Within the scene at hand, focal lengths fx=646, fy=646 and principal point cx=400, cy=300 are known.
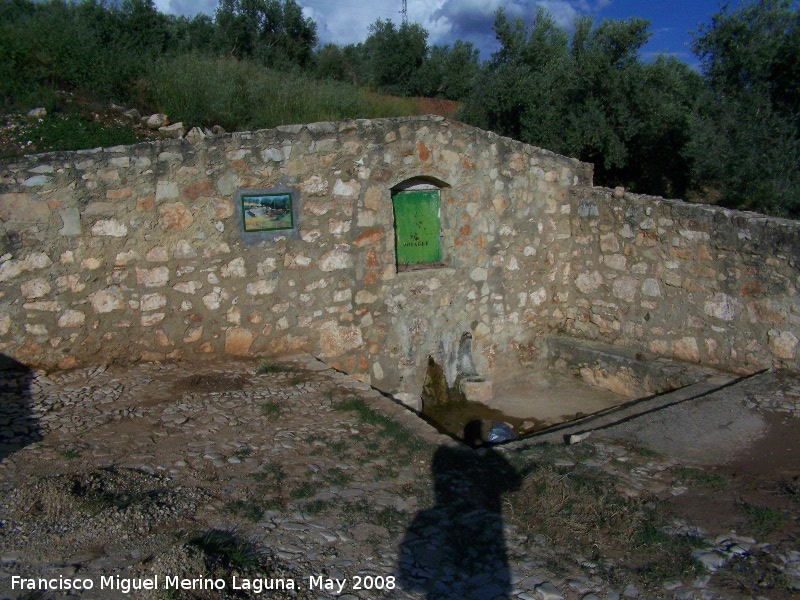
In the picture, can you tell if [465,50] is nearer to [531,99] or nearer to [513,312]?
[531,99]

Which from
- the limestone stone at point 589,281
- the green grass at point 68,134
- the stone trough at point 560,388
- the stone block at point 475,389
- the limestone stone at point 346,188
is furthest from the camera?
the limestone stone at point 589,281

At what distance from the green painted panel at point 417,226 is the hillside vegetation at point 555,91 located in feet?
6.67

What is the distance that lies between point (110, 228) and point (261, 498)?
10.2 ft

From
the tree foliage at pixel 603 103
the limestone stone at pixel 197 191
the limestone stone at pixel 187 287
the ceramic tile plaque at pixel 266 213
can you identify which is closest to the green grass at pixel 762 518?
the ceramic tile plaque at pixel 266 213

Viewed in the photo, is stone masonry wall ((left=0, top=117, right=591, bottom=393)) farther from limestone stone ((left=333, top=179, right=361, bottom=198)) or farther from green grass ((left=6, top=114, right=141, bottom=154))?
green grass ((left=6, top=114, right=141, bottom=154))

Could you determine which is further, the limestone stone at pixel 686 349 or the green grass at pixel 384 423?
the limestone stone at pixel 686 349

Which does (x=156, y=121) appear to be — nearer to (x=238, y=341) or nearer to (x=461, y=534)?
(x=238, y=341)

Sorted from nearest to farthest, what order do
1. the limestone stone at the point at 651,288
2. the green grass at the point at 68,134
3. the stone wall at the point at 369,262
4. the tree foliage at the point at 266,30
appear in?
the stone wall at the point at 369,262, the green grass at the point at 68,134, the limestone stone at the point at 651,288, the tree foliage at the point at 266,30

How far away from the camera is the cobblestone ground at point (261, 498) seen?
10.3ft

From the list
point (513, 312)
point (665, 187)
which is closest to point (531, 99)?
point (665, 187)

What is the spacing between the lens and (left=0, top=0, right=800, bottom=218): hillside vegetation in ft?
24.8

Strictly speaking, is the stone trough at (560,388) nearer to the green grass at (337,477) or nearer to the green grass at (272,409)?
the green grass at (272,409)

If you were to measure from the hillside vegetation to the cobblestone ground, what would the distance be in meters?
2.92

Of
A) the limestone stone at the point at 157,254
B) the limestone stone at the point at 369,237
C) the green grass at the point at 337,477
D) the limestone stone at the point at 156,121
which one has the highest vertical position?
the limestone stone at the point at 156,121
